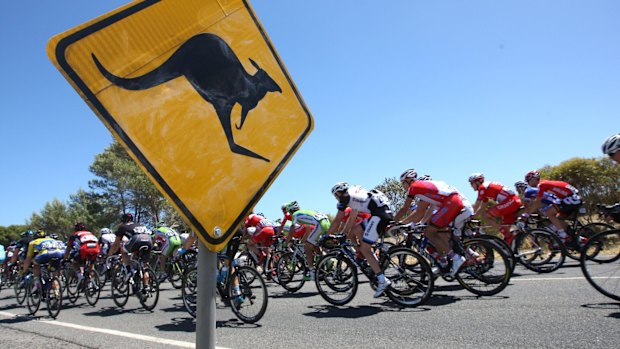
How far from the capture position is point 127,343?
4793mm

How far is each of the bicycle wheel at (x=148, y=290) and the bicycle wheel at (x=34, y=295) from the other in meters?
2.39

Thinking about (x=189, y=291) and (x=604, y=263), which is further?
(x=189, y=291)

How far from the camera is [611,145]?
4715 millimetres

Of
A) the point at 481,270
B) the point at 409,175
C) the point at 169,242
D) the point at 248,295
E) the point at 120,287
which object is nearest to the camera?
the point at 248,295

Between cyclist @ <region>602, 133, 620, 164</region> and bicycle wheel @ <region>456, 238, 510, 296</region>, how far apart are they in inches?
77.5

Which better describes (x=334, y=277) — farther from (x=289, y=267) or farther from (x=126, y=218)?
(x=126, y=218)

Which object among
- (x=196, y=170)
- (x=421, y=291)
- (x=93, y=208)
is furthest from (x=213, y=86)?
(x=93, y=208)

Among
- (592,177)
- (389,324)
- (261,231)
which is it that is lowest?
(389,324)

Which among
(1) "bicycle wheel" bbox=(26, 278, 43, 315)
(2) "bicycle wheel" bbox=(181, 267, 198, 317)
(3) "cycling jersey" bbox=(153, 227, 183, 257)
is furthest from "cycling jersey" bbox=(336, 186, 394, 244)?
(1) "bicycle wheel" bbox=(26, 278, 43, 315)

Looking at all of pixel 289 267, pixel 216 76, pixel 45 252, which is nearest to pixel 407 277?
pixel 289 267

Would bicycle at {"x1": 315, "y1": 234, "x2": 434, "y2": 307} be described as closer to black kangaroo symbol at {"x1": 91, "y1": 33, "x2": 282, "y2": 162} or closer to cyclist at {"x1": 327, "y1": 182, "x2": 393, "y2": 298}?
cyclist at {"x1": 327, "y1": 182, "x2": 393, "y2": 298}

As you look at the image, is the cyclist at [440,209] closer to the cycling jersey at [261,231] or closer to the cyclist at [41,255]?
the cycling jersey at [261,231]

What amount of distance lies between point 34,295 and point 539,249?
10937 millimetres

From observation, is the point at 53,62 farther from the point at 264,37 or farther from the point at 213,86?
the point at 264,37
